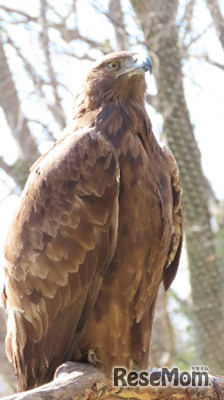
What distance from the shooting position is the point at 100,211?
185 inches

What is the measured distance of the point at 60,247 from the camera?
4781mm

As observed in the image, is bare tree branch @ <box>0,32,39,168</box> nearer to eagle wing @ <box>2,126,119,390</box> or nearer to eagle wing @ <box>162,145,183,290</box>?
eagle wing @ <box>162,145,183,290</box>

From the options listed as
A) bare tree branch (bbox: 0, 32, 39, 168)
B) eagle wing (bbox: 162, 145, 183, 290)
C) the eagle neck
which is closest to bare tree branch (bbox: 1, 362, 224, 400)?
eagle wing (bbox: 162, 145, 183, 290)

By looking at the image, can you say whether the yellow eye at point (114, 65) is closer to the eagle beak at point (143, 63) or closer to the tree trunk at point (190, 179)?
the eagle beak at point (143, 63)

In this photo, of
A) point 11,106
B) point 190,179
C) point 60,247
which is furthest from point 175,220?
point 11,106

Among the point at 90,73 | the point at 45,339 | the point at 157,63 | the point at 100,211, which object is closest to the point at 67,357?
the point at 45,339

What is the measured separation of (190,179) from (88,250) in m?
4.79

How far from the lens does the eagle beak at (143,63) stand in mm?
5098

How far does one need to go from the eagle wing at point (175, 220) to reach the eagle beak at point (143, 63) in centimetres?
52

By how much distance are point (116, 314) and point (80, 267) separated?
344mm

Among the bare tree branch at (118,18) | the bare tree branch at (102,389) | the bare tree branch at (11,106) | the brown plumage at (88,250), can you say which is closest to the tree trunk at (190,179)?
the bare tree branch at (118,18)

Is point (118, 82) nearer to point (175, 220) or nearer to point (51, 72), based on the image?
point (175, 220)

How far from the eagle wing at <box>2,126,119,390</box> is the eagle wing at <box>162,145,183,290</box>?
0.60m

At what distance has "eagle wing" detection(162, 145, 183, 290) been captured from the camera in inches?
207
